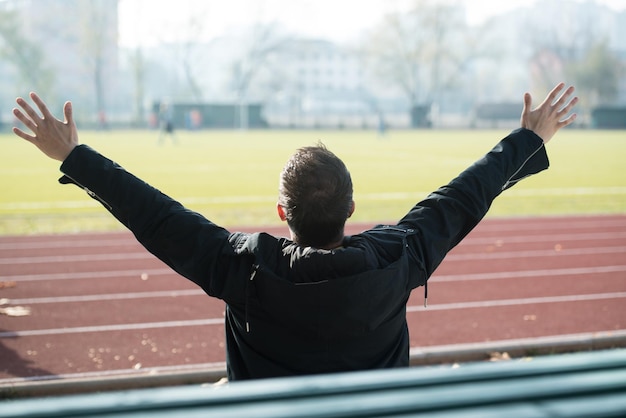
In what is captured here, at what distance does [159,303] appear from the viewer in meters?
6.93

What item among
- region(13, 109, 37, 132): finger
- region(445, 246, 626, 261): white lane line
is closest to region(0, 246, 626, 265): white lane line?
region(445, 246, 626, 261): white lane line

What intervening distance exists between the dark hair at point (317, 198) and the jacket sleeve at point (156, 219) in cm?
24

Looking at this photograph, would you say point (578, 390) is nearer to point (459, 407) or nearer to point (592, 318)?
point (459, 407)

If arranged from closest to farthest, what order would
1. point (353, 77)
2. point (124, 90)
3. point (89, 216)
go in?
point (89, 216) → point (124, 90) → point (353, 77)

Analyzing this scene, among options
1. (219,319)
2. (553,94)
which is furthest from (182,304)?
(553,94)

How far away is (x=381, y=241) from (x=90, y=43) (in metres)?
74.8

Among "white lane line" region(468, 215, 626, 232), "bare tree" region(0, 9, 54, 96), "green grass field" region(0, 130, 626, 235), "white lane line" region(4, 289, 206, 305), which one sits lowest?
"green grass field" region(0, 130, 626, 235)

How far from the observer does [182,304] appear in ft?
22.7

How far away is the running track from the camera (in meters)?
5.50

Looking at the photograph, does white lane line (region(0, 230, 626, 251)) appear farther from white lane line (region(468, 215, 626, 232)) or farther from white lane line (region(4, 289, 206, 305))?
white lane line (region(4, 289, 206, 305))

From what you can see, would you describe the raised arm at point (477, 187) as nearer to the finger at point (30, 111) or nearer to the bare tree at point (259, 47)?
the finger at point (30, 111)

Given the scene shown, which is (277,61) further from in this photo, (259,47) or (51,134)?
(51,134)

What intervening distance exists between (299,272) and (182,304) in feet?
16.2

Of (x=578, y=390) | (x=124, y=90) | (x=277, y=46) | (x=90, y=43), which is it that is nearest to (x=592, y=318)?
(x=578, y=390)
